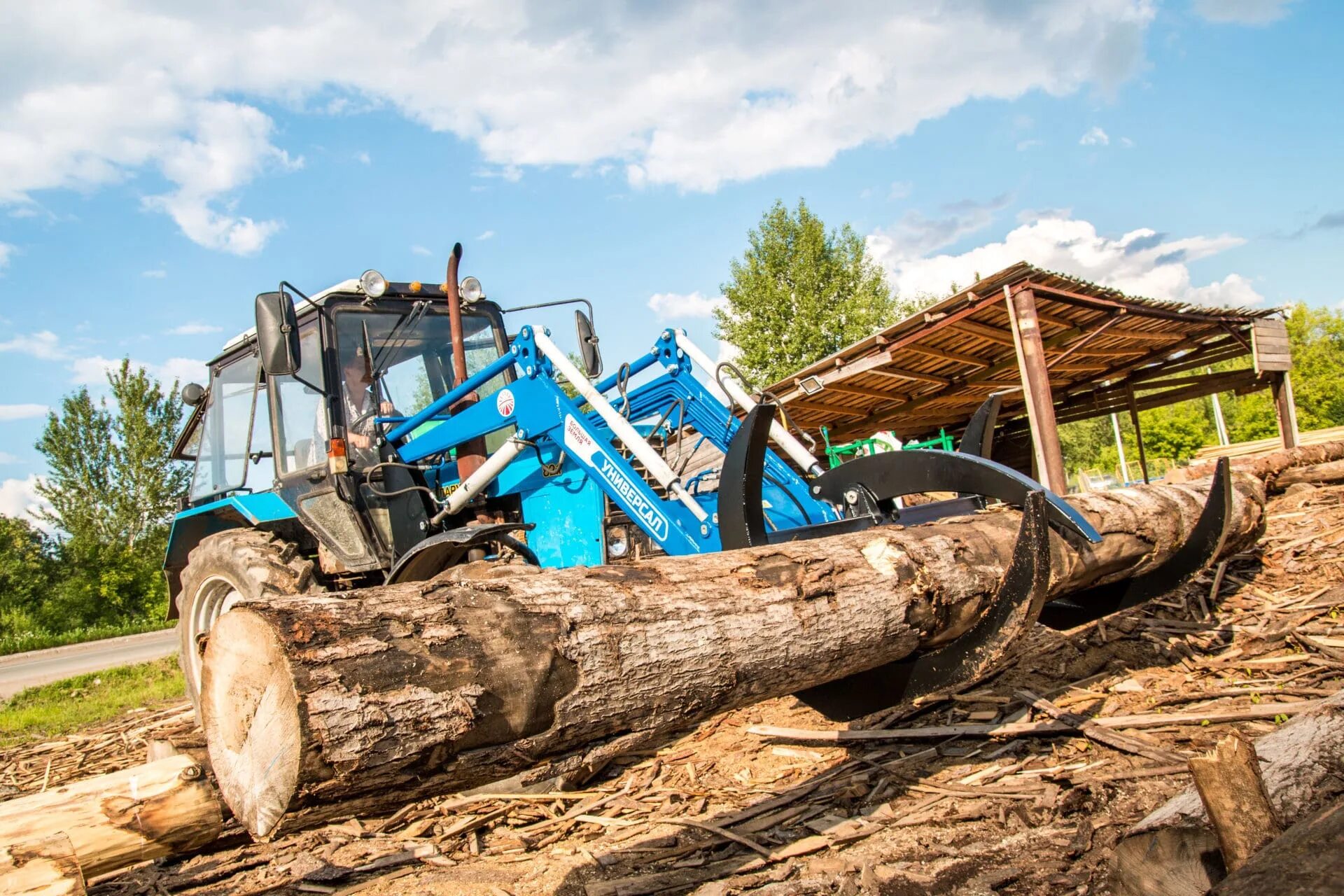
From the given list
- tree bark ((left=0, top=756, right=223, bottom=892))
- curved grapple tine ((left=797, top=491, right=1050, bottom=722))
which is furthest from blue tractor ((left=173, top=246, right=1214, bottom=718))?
tree bark ((left=0, top=756, right=223, bottom=892))

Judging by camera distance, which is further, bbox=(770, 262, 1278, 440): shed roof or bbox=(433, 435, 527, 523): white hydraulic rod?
bbox=(770, 262, 1278, 440): shed roof

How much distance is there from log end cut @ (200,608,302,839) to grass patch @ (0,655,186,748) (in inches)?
286

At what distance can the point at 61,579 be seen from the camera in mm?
26953

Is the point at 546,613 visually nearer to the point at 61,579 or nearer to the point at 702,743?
the point at 702,743

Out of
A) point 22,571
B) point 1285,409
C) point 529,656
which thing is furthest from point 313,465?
point 22,571

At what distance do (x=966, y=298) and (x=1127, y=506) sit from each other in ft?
17.9

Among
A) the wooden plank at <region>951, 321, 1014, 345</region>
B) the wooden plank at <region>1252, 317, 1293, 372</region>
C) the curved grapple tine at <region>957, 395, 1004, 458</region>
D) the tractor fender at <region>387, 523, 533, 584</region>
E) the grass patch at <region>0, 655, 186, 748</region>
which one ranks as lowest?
the grass patch at <region>0, 655, 186, 748</region>

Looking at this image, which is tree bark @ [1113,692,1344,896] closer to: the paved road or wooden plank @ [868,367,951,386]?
wooden plank @ [868,367,951,386]

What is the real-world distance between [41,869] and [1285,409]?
14.9 meters

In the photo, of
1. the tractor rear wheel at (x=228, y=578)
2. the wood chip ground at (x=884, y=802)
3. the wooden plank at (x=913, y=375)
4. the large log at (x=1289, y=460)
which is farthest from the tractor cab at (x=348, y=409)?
the large log at (x=1289, y=460)

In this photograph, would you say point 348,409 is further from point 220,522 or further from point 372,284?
point 220,522

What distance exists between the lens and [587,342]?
5629 mm

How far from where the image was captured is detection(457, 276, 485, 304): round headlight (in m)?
5.84

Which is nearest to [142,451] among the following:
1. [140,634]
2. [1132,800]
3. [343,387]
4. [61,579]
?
[61,579]
